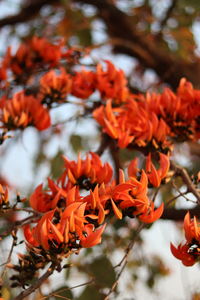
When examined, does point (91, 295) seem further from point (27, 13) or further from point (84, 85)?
point (27, 13)

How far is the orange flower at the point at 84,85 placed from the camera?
1.12 m

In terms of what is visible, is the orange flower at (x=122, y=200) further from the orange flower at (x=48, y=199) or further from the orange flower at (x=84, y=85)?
the orange flower at (x=84, y=85)

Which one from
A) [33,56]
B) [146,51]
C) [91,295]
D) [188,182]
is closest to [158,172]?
[188,182]

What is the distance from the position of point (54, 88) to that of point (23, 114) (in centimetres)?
15

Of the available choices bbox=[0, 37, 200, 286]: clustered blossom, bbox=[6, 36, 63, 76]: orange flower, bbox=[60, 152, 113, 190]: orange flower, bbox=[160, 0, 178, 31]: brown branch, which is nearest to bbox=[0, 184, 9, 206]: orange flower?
bbox=[0, 37, 200, 286]: clustered blossom

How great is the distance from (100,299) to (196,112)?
1.71ft

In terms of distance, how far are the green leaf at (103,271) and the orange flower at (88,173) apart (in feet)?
1.29

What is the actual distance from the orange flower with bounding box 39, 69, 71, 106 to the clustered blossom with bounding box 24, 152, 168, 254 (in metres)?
0.38

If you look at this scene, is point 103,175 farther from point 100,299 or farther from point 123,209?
point 100,299

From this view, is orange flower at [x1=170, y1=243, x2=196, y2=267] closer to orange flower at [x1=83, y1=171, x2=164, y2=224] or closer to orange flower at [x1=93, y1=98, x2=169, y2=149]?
orange flower at [x1=83, y1=171, x2=164, y2=224]

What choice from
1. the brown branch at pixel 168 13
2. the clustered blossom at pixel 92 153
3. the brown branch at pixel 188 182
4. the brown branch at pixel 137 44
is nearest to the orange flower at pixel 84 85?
the clustered blossom at pixel 92 153

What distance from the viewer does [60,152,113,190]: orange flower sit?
0.77 m

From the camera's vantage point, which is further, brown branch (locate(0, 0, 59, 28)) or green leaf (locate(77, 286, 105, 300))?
brown branch (locate(0, 0, 59, 28))

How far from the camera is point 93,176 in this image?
0.77m
